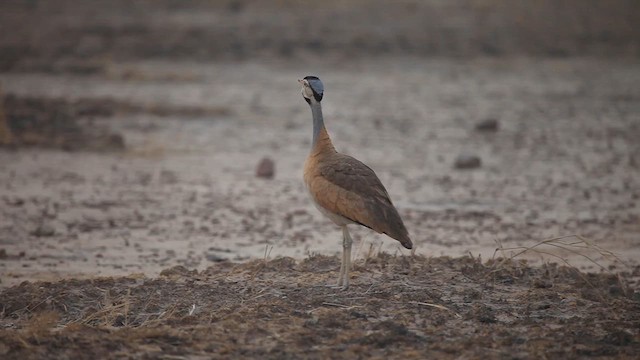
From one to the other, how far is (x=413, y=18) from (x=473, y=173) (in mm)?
14234

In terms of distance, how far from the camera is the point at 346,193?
21.2ft

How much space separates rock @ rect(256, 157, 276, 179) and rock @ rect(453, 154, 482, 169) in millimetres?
2341

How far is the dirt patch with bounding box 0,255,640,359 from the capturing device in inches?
224

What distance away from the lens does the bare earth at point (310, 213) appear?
5.99 metres

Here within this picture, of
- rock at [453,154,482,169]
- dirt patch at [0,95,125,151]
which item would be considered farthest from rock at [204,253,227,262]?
dirt patch at [0,95,125,151]

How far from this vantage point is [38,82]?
20.5 metres

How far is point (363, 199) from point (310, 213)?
4625 millimetres

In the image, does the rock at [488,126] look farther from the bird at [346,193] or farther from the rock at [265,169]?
the bird at [346,193]

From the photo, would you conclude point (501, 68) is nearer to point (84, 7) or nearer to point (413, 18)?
point (413, 18)

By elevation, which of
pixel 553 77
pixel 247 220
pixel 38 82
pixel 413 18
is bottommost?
pixel 247 220

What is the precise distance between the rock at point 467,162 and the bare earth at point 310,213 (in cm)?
9

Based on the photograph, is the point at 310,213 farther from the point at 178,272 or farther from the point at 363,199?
the point at 363,199

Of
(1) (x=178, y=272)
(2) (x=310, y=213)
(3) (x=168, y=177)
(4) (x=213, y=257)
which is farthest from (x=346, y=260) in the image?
(3) (x=168, y=177)

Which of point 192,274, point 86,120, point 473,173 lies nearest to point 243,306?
point 192,274
